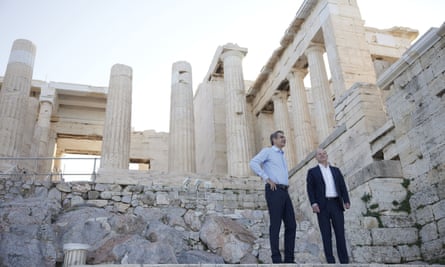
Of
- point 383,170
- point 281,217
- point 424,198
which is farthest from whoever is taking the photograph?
point 383,170

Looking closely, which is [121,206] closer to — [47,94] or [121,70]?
[121,70]

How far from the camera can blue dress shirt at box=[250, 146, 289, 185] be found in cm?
634

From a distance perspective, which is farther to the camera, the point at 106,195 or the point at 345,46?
the point at 345,46

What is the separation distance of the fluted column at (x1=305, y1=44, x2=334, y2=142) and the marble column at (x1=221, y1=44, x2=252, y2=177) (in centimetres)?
370

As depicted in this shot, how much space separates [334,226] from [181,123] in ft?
47.6

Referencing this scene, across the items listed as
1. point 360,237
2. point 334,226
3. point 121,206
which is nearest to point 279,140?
point 334,226

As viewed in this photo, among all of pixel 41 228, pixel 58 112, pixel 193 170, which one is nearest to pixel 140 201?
pixel 41 228

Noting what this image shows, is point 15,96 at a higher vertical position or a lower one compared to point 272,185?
higher

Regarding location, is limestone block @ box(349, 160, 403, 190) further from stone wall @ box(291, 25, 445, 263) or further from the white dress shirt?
the white dress shirt

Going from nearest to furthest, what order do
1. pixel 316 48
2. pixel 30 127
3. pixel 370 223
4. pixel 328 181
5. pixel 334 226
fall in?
1. pixel 334 226
2. pixel 328 181
3. pixel 370 223
4. pixel 316 48
5. pixel 30 127

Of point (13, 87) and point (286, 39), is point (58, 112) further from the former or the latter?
point (286, 39)

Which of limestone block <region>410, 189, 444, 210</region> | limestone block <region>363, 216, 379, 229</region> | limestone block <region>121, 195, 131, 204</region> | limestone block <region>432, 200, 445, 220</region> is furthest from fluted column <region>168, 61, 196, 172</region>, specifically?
limestone block <region>432, 200, 445, 220</region>

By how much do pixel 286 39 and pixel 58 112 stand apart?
16.2 meters

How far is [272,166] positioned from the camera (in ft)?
21.0
